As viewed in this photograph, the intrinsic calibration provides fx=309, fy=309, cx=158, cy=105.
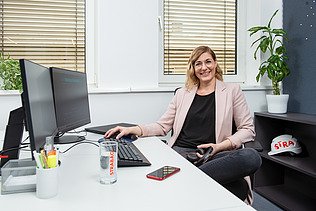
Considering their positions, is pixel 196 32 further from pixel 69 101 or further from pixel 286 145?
pixel 69 101

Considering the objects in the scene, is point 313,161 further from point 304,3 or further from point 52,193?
point 52,193

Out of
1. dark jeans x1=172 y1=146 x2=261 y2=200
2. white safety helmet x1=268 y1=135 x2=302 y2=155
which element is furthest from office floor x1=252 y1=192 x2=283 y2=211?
dark jeans x1=172 y1=146 x2=261 y2=200

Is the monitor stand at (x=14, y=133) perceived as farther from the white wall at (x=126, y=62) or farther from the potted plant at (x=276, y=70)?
the potted plant at (x=276, y=70)

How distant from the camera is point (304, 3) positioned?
97.7 inches

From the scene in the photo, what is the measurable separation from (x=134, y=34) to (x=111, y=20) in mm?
212

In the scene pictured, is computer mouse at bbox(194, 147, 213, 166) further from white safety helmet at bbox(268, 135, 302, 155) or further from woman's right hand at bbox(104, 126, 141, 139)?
white safety helmet at bbox(268, 135, 302, 155)

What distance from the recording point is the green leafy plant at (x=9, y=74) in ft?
7.29

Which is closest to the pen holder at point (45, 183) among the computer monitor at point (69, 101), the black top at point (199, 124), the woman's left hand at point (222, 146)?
the computer monitor at point (69, 101)

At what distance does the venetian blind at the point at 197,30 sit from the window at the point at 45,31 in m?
0.81

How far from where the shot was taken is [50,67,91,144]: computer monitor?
1.65m

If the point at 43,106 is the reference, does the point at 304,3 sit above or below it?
above

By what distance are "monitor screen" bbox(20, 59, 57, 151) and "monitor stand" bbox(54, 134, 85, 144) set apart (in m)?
0.33

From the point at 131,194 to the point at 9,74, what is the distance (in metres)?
1.71

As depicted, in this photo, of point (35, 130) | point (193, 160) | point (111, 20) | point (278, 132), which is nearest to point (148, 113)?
point (111, 20)
